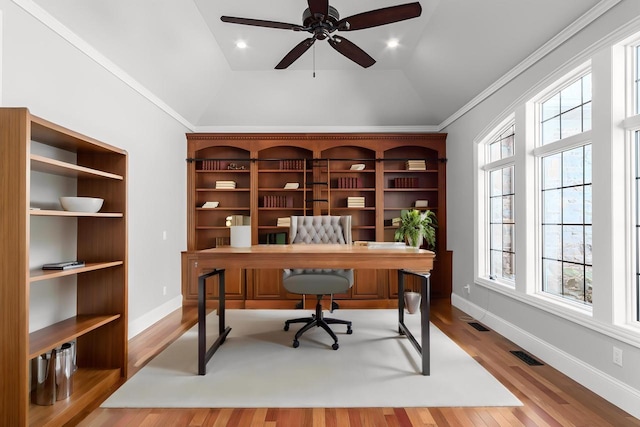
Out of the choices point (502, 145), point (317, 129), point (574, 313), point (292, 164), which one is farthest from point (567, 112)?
point (292, 164)

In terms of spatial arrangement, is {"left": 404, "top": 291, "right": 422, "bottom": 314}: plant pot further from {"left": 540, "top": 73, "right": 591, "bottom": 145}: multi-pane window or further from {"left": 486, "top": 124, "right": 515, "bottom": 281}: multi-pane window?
{"left": 540, "top": 73, "right": 591, "bottom": 145}: multi-pane window

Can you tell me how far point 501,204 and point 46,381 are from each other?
410 centimetres

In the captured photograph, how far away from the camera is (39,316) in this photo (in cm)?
216

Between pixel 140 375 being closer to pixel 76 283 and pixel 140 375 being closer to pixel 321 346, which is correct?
pixel 76 283

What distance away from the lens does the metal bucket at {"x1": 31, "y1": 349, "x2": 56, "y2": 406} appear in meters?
1.94

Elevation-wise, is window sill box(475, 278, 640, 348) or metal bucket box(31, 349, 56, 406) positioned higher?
window sill box(475, 278, 640, 348)

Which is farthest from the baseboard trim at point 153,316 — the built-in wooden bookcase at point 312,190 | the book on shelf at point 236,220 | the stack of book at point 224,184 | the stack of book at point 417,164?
the stack of book at point 417,164

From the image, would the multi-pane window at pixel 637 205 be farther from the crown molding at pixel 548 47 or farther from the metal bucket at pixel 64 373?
the metal bucket at pixel 64 373

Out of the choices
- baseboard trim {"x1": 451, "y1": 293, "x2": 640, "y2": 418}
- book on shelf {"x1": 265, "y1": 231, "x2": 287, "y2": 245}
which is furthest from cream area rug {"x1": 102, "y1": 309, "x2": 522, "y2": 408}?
book on shelf {"x1": 265, "y1": 231, "x2": 287, "y2": 245}

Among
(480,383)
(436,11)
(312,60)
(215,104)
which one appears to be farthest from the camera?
(215,104)

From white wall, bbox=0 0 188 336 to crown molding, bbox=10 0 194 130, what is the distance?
0.03 meters

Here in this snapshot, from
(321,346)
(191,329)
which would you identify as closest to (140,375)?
(191,329)

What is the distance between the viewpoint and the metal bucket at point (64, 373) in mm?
1970

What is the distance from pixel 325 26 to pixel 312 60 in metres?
1.91
